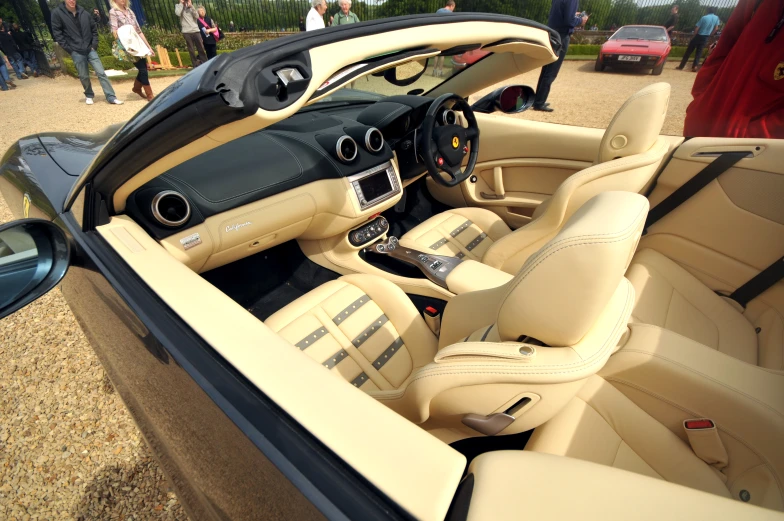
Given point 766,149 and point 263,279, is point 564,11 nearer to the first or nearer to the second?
point 766,149

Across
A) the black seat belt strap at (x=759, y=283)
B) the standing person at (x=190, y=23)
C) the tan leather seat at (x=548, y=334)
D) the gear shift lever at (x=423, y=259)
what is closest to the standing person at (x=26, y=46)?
the standing person at (x=190, y=23)

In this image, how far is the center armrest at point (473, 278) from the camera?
1.80 meters

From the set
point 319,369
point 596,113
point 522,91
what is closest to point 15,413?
point 319,369

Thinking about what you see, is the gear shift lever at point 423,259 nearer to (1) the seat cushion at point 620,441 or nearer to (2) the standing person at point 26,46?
(1) the seat cushion at point 620,441

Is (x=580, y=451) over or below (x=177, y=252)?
below

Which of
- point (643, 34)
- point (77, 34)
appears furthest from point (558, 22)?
point (77, 34)

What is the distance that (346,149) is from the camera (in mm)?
2135

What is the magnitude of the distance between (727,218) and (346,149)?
1936mm

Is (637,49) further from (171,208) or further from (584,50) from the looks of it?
(171,208)

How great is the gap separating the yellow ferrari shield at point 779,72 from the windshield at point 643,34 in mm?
10181

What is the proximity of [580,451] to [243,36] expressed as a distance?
14.1 m

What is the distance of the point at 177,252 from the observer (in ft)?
5.17

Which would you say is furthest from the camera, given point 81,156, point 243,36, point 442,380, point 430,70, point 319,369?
point 243,36

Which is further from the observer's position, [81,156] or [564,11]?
[564,11]
